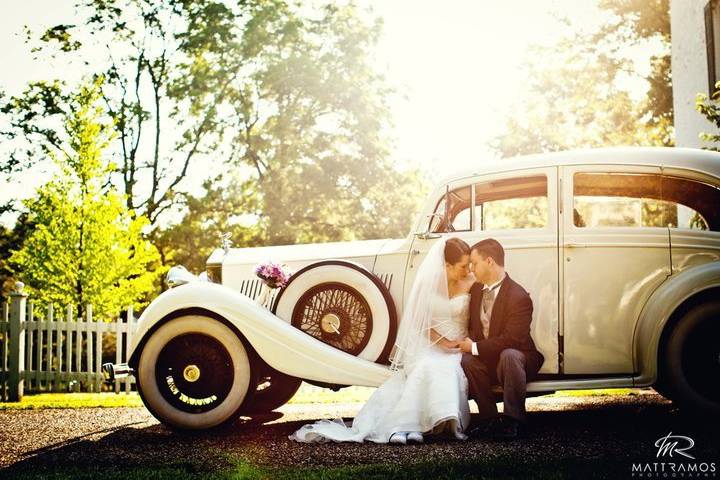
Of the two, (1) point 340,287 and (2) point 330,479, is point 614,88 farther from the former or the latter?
(2) point 330,479

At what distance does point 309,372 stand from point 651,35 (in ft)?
66.3

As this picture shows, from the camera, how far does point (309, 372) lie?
5.53 meters

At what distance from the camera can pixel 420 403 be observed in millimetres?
5168

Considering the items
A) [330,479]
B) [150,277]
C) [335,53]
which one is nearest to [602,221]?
[330,479]

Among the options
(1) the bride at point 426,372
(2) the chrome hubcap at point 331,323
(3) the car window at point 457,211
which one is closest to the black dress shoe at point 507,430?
(1) the bride at point 426,372

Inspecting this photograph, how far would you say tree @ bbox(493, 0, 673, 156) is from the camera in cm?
2091

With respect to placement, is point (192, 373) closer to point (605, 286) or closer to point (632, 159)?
point (605, 286)

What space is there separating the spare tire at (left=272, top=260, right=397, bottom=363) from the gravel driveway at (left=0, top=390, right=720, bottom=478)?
3.12 ft

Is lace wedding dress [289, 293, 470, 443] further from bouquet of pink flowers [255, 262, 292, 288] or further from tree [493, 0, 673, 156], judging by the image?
tree [493, 0, 673, 156]

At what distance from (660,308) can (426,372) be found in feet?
6.33

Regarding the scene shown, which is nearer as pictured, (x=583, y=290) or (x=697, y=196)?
(x=583, y=290)

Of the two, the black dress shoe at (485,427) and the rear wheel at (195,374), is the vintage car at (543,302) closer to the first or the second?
the rear wheel at (195,374)

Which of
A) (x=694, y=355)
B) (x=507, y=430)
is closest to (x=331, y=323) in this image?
(x=507, y=430)

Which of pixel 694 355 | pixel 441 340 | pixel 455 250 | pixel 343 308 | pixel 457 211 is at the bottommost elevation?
pixel 694 355
